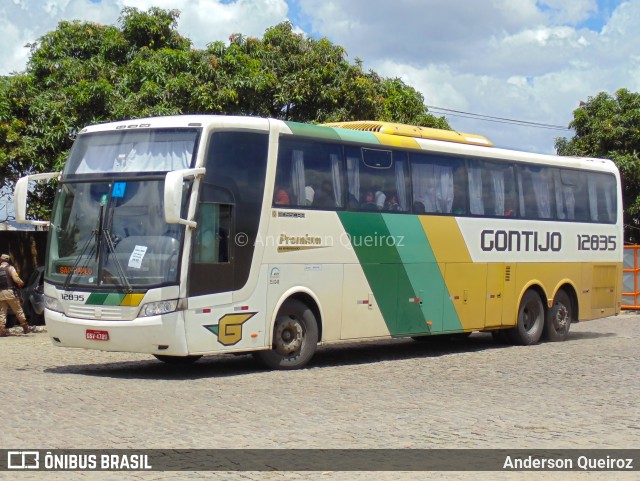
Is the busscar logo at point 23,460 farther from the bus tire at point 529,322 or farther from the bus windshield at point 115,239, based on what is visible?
the bus tire at point 529,322

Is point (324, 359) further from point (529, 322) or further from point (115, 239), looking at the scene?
point (115, 239)

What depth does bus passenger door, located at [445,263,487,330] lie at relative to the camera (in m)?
18.1

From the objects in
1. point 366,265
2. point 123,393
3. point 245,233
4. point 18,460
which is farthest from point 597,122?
point 18,460

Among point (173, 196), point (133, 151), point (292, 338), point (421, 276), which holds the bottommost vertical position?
point (292, 338)

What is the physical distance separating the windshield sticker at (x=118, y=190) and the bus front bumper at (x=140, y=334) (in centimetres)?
172

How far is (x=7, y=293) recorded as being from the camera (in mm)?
21312

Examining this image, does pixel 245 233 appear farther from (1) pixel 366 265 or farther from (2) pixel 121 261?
(1) pixel 366 265

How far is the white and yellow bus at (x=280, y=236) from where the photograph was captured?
1366 cm

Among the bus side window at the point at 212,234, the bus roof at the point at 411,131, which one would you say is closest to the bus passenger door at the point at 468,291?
the bus roof at the point at 411,131

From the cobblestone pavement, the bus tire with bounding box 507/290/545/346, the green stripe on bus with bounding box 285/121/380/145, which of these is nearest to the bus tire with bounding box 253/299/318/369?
the cobblestone pavement

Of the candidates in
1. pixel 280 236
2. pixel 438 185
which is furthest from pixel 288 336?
pixel 438 185

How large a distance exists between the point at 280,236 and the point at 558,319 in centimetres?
827

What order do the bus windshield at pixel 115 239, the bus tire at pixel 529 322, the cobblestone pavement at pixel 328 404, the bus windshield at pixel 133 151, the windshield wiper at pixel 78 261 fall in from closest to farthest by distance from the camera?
the cobblestone pavement at pixel 328 404 < the bus windshield at pixel 115 239 < the bus windshield at pixel 133 151 < the windshield wiper at pixel 78 261 < the bus tire at pixel 529 322

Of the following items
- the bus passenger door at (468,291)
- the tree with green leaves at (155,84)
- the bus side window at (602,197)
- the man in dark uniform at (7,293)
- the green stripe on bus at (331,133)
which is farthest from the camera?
the tree with green leaves at (155,84)
